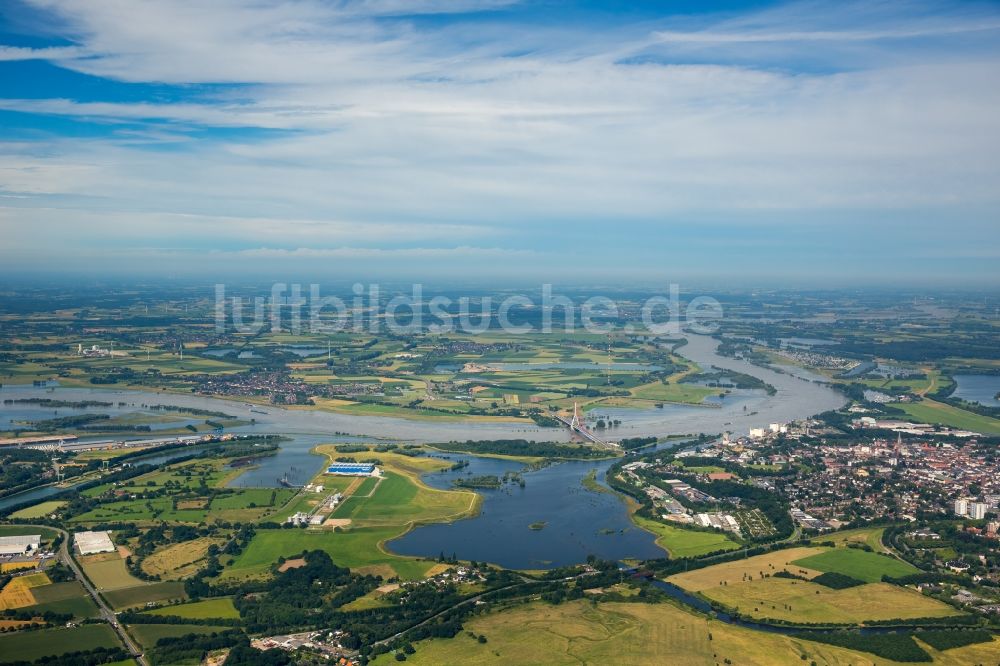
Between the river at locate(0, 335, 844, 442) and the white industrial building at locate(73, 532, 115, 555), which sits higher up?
the river at locate(0, 335, 844, 442)

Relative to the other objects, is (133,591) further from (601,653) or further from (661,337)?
(661,337)

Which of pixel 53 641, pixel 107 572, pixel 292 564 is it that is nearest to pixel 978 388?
pixel 292 564

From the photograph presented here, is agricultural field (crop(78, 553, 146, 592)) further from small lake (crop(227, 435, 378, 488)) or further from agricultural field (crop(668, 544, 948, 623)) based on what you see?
agricultural field (crop(668, 544, 948, 623))

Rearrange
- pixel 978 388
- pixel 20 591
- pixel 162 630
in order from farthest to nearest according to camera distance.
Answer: pixel 978 388 < pixel 20 591 < pixel 162 630

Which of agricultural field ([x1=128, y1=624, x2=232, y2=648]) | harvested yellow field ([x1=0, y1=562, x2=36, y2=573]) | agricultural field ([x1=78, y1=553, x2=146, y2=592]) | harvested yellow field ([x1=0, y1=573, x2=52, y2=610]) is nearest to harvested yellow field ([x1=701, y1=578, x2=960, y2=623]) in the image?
agricultural field ([x1=128, y1=624, x2=232, y2=648])

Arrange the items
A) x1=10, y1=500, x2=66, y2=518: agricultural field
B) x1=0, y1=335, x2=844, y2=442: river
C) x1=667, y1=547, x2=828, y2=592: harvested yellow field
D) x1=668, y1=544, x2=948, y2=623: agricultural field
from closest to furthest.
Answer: x1=668, y1=544, x2=948, y2=623: agricultural field → x1=667, y1=547, x2=828, y2=592: harvested yellow field → x1=10, y1=500, x2=66, y2=518: agricultural field → x1=0, y1=335, x2=844, y2=442: river

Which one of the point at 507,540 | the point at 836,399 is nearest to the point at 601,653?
the point at 507,540

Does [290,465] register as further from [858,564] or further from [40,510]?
[858,564]
